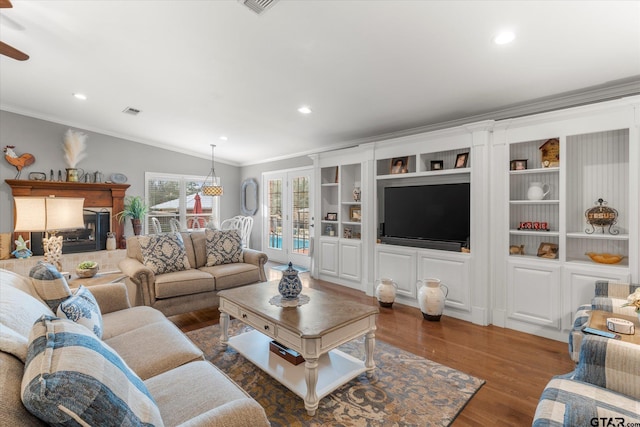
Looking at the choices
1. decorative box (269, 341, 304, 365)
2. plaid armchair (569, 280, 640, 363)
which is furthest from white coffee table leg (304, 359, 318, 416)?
plaid armchair (569, 280, 640, 363)

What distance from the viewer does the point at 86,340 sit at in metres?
0.96

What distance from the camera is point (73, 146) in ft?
18.2

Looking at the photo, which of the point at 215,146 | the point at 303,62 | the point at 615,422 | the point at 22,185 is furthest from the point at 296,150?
the point at 615,422

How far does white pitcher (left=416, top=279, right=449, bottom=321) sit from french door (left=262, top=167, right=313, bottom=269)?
284cm

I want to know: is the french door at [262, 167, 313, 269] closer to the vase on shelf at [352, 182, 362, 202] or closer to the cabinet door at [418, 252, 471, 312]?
the vase on shelf at [352, 182, 362, 202]

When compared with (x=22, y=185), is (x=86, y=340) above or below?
below

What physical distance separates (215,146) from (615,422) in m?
6.82

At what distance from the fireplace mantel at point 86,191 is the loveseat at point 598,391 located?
691cm

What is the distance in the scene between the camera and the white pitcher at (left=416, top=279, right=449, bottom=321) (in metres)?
3.39

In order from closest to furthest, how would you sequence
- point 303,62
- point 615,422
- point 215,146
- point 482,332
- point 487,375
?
point 615,422 → point 487,375 → point 303,62 → point 482,332 → point 215,146

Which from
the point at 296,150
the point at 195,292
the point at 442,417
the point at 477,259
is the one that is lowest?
the point at 442,417

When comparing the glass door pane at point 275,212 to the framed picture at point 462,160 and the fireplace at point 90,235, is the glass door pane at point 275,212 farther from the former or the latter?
the framed picture at point 462,160

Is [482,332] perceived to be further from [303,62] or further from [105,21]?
[105,21]

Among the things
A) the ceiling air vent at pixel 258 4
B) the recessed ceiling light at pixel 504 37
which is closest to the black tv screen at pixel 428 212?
the recessed ceiling light at pixel 504 37
